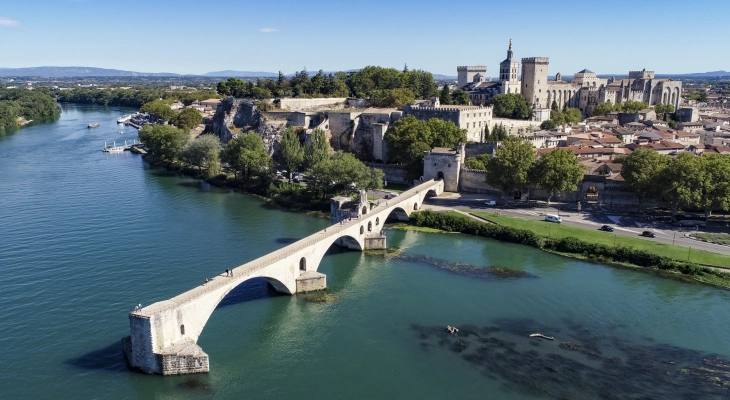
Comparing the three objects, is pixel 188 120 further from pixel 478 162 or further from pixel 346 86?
pixel 478 162

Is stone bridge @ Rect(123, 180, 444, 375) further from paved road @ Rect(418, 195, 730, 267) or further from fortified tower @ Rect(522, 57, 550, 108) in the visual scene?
fortified tower @ Rect(522, 57, 550, 108)

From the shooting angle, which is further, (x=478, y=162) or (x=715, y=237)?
(x=478, y=162)

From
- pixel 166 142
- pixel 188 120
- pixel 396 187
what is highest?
pixel 188 120

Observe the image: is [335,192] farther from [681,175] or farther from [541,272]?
[681,175]

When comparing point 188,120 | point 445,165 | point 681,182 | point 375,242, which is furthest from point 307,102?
point 681,182

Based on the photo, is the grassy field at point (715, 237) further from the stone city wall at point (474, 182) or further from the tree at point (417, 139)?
the tree at point (417, 139)

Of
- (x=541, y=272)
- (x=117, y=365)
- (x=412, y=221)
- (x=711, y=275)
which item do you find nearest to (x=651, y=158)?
(x=711, y=275)

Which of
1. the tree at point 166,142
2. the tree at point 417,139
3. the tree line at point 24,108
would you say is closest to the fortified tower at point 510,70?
the tree at point 417,139
